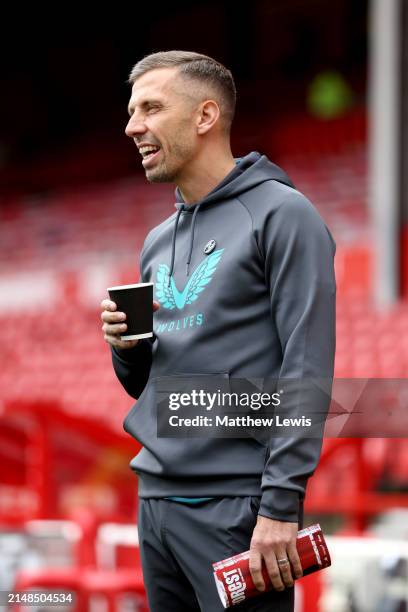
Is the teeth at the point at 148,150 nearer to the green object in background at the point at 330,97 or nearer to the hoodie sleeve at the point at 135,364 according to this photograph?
the hoodie sleeve at the point at 135,364

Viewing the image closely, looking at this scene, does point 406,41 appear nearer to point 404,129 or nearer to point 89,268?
point 404,129

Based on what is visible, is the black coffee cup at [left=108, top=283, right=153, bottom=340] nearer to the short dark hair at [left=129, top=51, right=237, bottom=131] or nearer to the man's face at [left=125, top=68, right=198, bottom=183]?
the man's face at [left=125, top=68, right=198, bottom=183]

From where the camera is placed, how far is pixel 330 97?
50.9ft

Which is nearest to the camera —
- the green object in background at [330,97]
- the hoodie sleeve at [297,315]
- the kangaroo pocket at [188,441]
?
the hoodie sleeve at [297,315]

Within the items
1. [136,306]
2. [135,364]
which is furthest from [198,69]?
[135,364]

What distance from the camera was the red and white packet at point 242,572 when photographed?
1744 mm

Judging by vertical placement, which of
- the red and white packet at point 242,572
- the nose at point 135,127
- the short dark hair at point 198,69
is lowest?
the red and white packet at point 242,572

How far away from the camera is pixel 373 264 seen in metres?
9.80

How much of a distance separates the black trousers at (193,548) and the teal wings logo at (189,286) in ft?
1.17

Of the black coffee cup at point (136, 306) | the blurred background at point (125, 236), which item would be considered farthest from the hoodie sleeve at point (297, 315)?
the blurred background at point (125, 236)

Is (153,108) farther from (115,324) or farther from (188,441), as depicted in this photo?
(188,441)

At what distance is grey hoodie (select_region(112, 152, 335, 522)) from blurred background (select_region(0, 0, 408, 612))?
4.11 feet

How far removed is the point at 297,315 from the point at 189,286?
0.24m

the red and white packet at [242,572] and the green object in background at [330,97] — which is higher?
the green object in background at [330,97]
